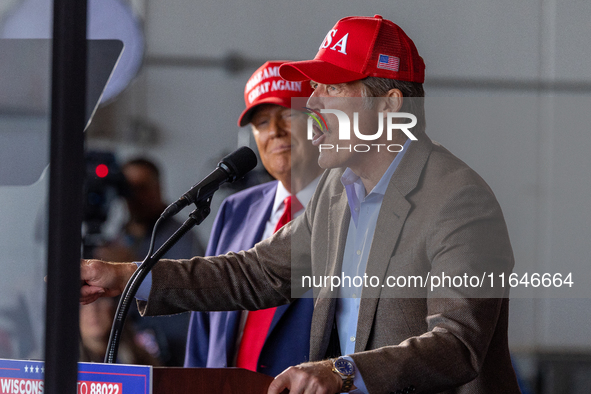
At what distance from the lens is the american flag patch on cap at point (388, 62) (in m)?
1.26

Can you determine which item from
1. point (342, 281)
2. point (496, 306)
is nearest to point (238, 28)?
point (342, 281)

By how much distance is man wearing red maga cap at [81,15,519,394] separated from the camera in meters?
0.99

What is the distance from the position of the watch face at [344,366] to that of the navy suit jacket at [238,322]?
714 mm

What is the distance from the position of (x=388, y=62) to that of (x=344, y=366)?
697 mm

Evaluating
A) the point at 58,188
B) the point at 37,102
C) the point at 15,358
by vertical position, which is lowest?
the point at 15,358

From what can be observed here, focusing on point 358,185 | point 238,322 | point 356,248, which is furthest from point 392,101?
point 238,322

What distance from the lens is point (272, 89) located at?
1.86 metres

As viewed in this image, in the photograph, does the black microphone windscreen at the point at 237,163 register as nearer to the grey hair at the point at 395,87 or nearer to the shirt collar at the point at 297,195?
the grey hair at the point at 395,87

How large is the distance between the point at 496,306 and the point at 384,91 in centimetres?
52

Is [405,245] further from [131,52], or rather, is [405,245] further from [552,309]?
[552,309]

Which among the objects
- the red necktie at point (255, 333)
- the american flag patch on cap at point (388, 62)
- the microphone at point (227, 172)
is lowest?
the red necktie at point (255, 333)

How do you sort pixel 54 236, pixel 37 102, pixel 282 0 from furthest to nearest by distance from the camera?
1. pixel 282 0
2. pixel 37 102
3. pixel 54 236

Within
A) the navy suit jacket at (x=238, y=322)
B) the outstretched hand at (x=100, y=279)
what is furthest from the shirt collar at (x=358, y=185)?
the outstretched hand at (x=100, y=279)

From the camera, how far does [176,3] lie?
9.03ft
